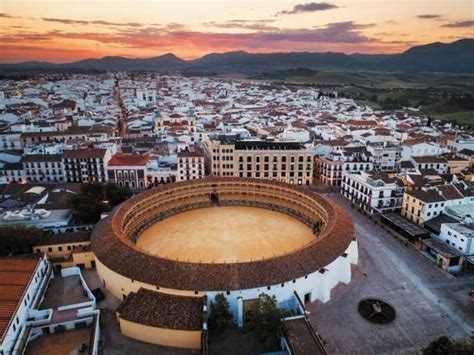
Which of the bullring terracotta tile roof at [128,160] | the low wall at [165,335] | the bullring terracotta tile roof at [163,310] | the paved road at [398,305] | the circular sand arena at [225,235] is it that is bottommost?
the paved road at [398,305]

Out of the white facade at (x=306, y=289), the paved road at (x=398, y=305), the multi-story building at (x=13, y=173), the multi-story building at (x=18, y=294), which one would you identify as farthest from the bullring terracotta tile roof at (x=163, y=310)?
the multi-story building at (x=13, y=173)

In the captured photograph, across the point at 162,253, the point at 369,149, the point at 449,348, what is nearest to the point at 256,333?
the point at 449,348

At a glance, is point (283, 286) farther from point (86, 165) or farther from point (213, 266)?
point (86, 165)

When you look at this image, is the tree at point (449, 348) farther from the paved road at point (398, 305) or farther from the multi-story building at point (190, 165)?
the multi-story building at point (190, 165)

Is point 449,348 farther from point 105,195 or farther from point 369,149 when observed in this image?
point 369,149

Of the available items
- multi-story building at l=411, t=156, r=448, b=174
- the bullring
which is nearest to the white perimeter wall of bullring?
the bullring
